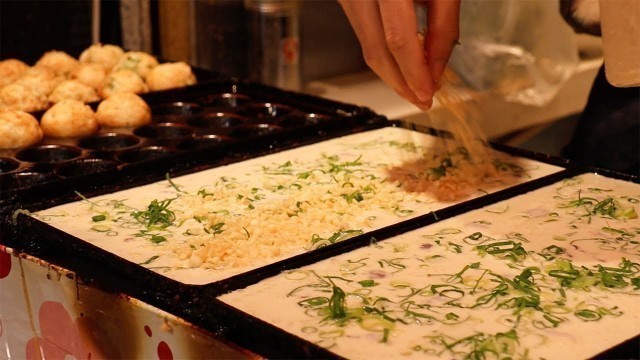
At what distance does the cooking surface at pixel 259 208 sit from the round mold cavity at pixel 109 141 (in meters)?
0.32

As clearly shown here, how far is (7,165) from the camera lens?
210 centimetres

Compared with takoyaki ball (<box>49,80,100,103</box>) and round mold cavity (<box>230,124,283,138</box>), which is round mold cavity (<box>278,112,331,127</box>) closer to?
round mold cavity (<box>230,124,283,138</box>)

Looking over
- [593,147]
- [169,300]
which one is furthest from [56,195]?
[593,147]

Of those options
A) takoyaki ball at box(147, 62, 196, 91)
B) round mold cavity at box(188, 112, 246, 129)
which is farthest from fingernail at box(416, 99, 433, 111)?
takoyaki ball at box(147, 62, 196, 91)

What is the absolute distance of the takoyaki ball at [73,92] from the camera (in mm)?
2543

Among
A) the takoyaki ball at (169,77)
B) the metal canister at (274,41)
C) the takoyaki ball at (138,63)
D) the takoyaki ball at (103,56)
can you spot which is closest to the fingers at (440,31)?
the takoyaki ball at (169,77)

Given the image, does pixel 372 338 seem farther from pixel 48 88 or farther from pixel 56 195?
pixel 48 88

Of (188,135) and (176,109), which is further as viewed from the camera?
(176,109)

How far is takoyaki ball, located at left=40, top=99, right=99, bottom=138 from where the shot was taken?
2307 mm

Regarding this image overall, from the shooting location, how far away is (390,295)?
1.43 m

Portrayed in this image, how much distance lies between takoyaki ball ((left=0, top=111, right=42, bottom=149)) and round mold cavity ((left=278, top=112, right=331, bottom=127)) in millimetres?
614

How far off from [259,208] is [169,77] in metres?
1.01

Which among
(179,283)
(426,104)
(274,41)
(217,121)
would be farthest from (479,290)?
(274,41)

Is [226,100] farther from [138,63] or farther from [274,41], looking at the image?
[274,41]
